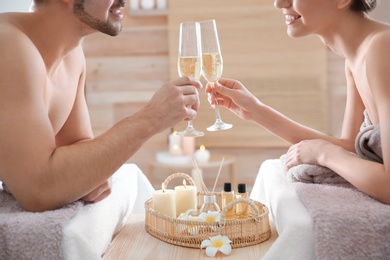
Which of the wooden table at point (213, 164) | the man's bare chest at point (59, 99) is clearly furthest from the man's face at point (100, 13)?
the wooden table at point (213, 164)

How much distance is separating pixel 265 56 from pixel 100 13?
221cm

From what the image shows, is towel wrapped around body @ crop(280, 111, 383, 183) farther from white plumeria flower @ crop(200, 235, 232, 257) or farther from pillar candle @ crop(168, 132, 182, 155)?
pillar candle @ crop(168, 132, 182, 155)

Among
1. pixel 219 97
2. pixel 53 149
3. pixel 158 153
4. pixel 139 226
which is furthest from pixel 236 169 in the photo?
pixel 53 149

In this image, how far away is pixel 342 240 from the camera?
1.19 metres

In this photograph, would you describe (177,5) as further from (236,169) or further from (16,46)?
(16,46)

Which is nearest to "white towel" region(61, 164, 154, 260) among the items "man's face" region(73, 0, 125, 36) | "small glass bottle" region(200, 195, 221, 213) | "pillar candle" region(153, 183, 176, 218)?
"pillar candle" region(153, 183, 176, 218)

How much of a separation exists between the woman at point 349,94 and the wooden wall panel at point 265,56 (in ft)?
6.26

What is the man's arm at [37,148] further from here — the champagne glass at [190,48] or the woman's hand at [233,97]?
the woman's hand at [233,97]

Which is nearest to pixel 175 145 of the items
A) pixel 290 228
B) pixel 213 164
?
pixel 213 164

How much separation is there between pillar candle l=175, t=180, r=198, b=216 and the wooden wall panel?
2.19m

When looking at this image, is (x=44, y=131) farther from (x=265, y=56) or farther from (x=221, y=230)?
(x=265, y=56)

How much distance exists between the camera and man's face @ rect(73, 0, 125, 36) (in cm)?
164

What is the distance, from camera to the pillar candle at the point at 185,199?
5.22 ft

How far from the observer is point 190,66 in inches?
63.0
